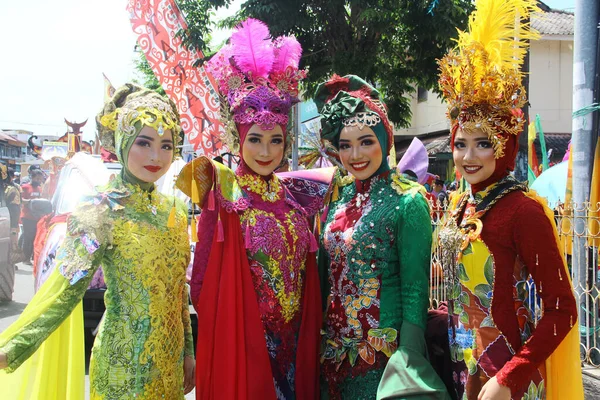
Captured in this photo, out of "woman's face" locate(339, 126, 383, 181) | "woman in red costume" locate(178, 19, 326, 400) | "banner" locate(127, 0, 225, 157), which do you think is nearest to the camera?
"woman in red costume" locate(178, 19, 326, 400)

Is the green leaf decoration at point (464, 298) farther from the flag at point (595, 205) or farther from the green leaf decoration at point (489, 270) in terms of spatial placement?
the flag at point (595, 205)

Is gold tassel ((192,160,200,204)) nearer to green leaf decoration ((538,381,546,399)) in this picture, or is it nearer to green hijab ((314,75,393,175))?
green hijab ((314,75,393,175))

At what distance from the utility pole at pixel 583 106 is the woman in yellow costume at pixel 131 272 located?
431 centimetres

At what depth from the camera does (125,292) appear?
7.67ft

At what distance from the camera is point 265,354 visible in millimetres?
2434

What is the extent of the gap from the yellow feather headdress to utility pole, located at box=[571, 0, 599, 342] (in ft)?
11.4

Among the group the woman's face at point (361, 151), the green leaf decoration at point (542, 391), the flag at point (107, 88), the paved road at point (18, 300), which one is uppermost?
the flag at point (107, 88)

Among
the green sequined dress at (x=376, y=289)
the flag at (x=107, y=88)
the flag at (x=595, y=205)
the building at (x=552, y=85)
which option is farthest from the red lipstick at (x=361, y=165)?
the building at (x=552, y=85)

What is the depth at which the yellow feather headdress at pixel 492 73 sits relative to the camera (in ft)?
7.34

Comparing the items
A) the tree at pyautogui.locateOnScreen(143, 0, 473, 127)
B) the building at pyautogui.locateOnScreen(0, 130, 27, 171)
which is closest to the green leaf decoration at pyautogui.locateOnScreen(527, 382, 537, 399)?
the tree at pyautogui.locateOnScreen(143, 0, 473, 127)

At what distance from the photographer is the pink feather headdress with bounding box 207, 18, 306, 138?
265 centimetres

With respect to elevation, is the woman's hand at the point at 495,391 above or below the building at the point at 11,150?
below

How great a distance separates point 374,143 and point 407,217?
0.41 meters

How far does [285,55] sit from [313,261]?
44.2 inches
